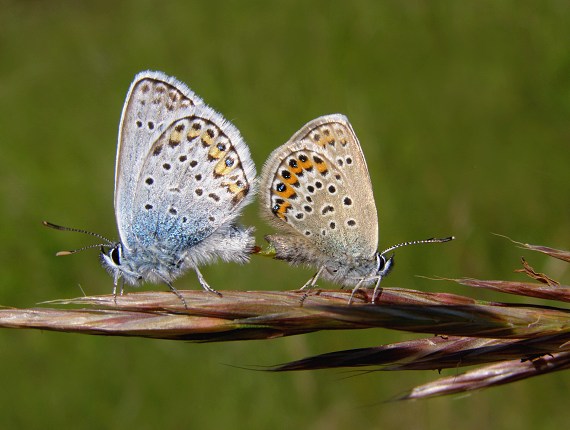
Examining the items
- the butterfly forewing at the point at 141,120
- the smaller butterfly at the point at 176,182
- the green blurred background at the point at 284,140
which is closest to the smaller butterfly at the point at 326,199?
the smaller butterfly at the point at 176,182

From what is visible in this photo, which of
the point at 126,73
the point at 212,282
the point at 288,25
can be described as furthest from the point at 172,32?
the point at 212,282

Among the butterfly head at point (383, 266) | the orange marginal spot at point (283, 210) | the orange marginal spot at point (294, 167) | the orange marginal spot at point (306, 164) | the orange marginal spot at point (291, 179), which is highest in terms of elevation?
the orange marginal spot at point (306, 164)

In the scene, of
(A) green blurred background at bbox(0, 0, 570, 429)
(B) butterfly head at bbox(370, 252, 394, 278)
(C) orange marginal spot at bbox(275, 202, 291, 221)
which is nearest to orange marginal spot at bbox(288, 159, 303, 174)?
(C) orange marginal spot at bbox(275, 202, 291, 221)

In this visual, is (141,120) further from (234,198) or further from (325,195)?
(325,195)

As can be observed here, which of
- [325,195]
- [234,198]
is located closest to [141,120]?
[234,198]

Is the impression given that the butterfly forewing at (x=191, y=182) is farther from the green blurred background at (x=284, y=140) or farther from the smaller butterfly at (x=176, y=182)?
the green blurred background at (x=284, y=140)

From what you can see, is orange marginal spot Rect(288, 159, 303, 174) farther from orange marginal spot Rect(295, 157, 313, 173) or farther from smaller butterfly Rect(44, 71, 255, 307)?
smaller butterfly Rect(44, 71, 255, 307)

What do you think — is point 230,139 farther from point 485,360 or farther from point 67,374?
point 67,374

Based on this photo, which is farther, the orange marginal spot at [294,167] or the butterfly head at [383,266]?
the orange marginal spot at [294,167]
